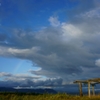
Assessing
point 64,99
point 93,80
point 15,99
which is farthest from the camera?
point 93,80

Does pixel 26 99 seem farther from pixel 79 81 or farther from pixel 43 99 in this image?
pixel 79 81

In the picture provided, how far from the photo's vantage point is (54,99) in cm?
2655

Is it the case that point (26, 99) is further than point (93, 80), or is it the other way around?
point (93, 80)

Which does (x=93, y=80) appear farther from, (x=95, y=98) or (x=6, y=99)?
(x=6, y=99)

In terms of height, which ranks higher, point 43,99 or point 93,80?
point 93,80

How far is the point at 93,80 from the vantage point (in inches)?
1348

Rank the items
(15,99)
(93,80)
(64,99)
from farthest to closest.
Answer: (93,80), (64,99), (15,99)

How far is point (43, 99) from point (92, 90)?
1139 cm

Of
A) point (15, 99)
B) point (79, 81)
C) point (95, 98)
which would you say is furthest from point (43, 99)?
point (79, 81)

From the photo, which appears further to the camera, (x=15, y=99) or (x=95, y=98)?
(x=95, y=98)

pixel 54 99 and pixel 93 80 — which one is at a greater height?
pixel 93 80

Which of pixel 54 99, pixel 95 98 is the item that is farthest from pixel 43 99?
pixel 95 98

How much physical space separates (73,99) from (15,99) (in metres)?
6.31

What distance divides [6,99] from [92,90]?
1396 centimetres
